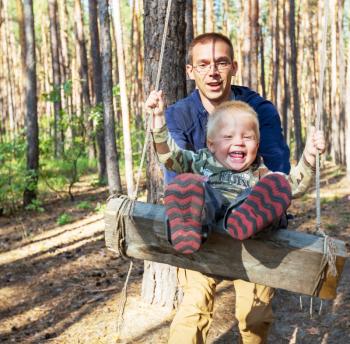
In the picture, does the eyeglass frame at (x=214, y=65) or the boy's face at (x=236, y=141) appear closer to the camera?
the boy's face at (x=236, y=141)

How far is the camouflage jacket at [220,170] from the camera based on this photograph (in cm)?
221

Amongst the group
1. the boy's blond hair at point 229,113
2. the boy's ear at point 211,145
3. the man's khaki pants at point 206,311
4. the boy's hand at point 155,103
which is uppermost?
the boy's hand at point 155,103

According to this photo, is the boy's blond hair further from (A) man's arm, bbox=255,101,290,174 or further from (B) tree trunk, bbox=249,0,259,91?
(B) tree trunk, bbox=249,0,259,91

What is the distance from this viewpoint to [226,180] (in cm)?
224

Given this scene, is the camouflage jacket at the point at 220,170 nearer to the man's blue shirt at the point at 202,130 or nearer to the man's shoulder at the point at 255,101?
the man's blue shirt at the point at 202,130

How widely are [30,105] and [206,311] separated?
853 cm

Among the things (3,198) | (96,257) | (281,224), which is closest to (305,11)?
(3,198)

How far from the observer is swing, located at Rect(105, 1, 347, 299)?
77.5 inches

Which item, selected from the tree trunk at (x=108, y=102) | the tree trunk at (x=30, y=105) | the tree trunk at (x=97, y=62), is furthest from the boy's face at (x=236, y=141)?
the tree trunk at (x=97, y=62)

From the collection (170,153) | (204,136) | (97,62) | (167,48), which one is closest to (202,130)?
(204,136)

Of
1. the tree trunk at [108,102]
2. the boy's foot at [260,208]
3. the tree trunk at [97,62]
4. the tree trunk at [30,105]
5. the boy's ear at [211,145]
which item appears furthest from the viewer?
the tree trunk at [97,62]

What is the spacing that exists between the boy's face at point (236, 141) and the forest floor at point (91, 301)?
2.28 m

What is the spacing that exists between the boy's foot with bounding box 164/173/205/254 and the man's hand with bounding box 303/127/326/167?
52 centimetres

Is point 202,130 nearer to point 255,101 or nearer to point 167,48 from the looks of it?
point 255,101
